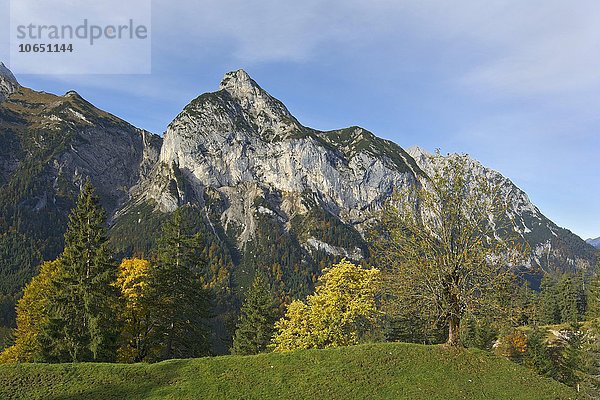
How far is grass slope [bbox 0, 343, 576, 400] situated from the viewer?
70.9ft

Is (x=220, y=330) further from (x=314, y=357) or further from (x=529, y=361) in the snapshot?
(x=314, y=357)

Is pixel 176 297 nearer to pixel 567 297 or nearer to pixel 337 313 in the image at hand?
pixel 337 313

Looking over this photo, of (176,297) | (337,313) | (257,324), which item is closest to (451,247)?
(337,313)

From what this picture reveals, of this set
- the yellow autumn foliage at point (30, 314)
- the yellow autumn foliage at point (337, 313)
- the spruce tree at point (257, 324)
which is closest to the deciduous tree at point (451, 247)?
the yellow autumn foliage at point (337, 313)

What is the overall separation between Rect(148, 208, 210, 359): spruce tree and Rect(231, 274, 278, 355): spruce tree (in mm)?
11738

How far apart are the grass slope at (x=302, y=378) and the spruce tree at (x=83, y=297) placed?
814 centimetres

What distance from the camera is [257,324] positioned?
58.0 meters

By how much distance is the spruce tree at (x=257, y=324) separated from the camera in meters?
57.3

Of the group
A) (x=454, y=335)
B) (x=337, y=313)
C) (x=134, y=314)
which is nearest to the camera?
(x=454, y=335)

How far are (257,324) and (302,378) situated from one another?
36.1 meters

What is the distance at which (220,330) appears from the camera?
153m

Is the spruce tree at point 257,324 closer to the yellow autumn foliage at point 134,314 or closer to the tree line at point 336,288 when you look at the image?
the tree line at point 336,288

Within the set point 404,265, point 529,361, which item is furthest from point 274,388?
point 529,361

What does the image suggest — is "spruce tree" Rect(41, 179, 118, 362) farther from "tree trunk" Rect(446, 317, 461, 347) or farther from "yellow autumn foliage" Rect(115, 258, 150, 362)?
"tree trunk" Rect(446, 317, 461, 347)
